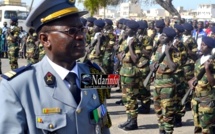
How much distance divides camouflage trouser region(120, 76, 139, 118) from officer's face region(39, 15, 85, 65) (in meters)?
5.11

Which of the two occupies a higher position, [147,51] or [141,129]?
[147,51]

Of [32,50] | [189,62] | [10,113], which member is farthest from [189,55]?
[10,113]

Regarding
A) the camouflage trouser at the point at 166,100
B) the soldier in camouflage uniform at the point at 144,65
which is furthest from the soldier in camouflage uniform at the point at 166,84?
the soldier in camouflage uniform at the point at 144,65

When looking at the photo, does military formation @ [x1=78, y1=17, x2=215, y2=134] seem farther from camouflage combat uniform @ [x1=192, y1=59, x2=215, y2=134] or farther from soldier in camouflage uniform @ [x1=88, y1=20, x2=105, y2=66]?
soldier in camouflage uniform @ [x1=88, y1=20, x2=105, y2=66]

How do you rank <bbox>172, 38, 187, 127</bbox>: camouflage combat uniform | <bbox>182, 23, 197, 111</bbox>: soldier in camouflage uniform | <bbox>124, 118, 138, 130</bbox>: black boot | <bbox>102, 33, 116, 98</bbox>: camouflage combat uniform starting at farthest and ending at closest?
1. <bbox>102, 33, 116, 98</bbox>: camouflage combat uniform
2. <bbox>182, 23, 197, 111</bbox>: soldier in camouflage uniform
3. <bbox>124, 118, 138, 130</bbox>: black boot
4. <bbox>172, 38, 187, 127</bbox>: camouflage combat uniform

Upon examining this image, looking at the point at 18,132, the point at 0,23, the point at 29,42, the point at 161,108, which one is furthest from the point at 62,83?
the point at 0,23

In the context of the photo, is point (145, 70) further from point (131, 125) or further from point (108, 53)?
point (131, 125)

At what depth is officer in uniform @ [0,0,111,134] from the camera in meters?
1.93

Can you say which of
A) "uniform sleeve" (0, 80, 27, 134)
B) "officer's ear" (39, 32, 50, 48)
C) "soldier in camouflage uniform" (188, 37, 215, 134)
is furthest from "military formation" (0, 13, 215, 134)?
"uniform sleeve" (0, 80, 27, 134)

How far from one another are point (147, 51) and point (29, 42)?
335 cm

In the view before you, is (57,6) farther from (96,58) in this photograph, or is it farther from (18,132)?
(96,58)

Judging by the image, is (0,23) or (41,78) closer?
(41,78)

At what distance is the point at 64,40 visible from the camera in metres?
2.07

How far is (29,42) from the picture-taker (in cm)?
1045
